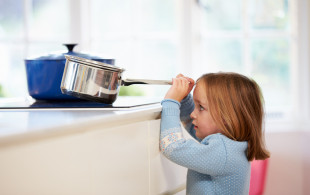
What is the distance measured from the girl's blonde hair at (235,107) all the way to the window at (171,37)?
4.42 feet

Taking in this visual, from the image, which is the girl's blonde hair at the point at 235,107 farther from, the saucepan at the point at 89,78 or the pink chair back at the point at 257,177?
the pink chair back at the point at 257,177

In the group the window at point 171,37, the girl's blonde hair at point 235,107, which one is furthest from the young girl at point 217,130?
the window at point 171,37

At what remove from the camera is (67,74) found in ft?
3.35

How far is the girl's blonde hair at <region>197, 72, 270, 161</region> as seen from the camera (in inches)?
45.4

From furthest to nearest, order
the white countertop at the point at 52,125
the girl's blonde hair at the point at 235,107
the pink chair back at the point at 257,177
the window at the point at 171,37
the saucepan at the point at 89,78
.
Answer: the window at the point at 171,37
the pink chair back at the point at 257,177
the girl's blonde hair at the point at 235,107
the saucepan at the point at 89,78
the white countertop at the point at 52,125

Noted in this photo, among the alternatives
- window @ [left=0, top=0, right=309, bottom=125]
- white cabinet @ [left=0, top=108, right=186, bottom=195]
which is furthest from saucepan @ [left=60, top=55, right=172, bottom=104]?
window @ [left=0, top=0, right=309, bottom=125]

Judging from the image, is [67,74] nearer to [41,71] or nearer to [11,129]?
[41,71]

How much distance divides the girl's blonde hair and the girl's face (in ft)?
0.04

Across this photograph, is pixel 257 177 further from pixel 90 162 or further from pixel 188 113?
pixel 90 162

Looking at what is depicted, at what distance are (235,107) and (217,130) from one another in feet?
0.27

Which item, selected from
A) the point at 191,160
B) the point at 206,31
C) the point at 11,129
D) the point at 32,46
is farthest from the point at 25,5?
the point at 11,129

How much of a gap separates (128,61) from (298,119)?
110 centimetres

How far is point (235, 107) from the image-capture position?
117cm

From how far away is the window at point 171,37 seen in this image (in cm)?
253
